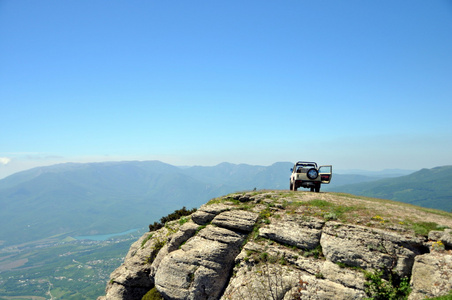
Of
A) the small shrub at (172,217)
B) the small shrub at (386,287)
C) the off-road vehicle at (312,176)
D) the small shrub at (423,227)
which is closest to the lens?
the small shrub at (386,287)

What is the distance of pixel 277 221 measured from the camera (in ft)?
71.1

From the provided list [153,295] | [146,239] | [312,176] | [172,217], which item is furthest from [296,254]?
[172,217]

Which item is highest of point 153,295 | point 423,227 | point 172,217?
point 423,227

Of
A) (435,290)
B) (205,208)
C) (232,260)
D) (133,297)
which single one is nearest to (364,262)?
(435,290)

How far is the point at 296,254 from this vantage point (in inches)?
732

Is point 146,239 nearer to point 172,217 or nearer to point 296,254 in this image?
point 172,217

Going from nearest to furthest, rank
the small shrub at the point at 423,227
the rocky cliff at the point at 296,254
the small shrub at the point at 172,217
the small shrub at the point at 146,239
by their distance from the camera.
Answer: the rocky cliff at the point at 296,254 < the small shrub at the point at 423,227 < the small shrub at the point at 146,239 < the small shrub at the point at 172,217

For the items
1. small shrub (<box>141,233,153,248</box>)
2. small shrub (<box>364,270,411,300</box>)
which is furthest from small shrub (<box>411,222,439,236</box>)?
small shrub (<box>141,233,153,248</box>)

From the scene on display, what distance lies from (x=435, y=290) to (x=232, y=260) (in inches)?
550

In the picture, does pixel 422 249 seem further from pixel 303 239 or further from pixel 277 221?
pixel 277 221

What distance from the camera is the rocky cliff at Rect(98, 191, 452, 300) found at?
50.3ft

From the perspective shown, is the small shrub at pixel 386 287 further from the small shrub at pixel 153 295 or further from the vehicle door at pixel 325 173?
the small shrub at pixel 153 295

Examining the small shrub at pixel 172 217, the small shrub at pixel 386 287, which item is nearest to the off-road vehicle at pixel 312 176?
the small shrub at pixel 386 287

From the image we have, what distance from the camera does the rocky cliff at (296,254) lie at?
50.3ft
